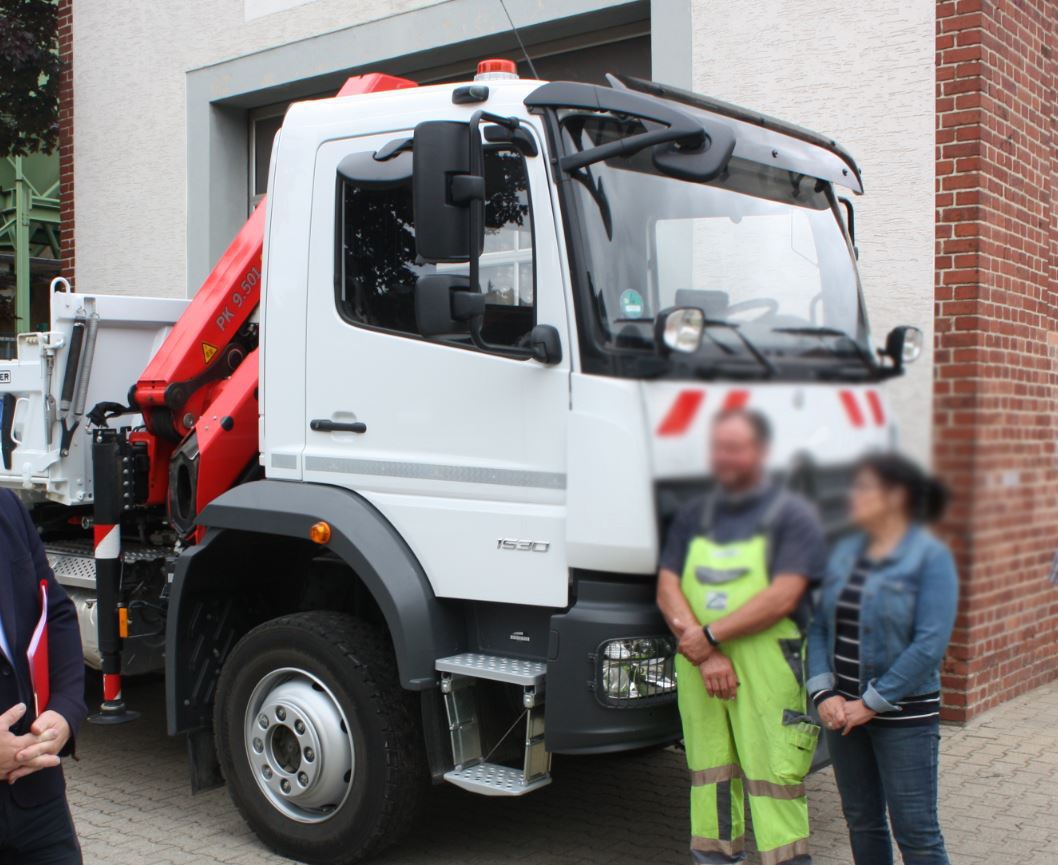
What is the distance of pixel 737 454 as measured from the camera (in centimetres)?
149

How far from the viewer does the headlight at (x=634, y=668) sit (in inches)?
142

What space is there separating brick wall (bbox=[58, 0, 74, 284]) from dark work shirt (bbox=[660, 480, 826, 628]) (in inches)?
422

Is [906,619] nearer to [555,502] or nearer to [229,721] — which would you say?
[555,502]

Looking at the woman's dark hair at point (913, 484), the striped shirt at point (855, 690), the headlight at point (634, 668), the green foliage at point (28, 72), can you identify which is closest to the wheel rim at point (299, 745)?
the headlight at point (634, 668)

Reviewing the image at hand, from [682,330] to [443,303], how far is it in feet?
5.42

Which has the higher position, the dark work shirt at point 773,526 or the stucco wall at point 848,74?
the stucco wall at point 848,74

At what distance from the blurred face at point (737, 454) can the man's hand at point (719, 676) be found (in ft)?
4.91

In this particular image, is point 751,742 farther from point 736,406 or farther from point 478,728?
point 736,406

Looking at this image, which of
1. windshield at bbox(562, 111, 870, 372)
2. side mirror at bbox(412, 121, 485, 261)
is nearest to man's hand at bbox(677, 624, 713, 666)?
windshield at bbox(562, 111, 870, 372)

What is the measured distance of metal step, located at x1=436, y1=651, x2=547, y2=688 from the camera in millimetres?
3791

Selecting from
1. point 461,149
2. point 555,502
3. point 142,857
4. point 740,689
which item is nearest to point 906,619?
point 740,689

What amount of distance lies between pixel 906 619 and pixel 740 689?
0.49 m

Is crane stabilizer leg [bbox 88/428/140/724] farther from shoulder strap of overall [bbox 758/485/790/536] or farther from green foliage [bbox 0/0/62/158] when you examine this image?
green foliage [bbox 0/0/62/158]

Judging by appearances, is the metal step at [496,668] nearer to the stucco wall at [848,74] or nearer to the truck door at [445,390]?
the truck door at [445,390]
